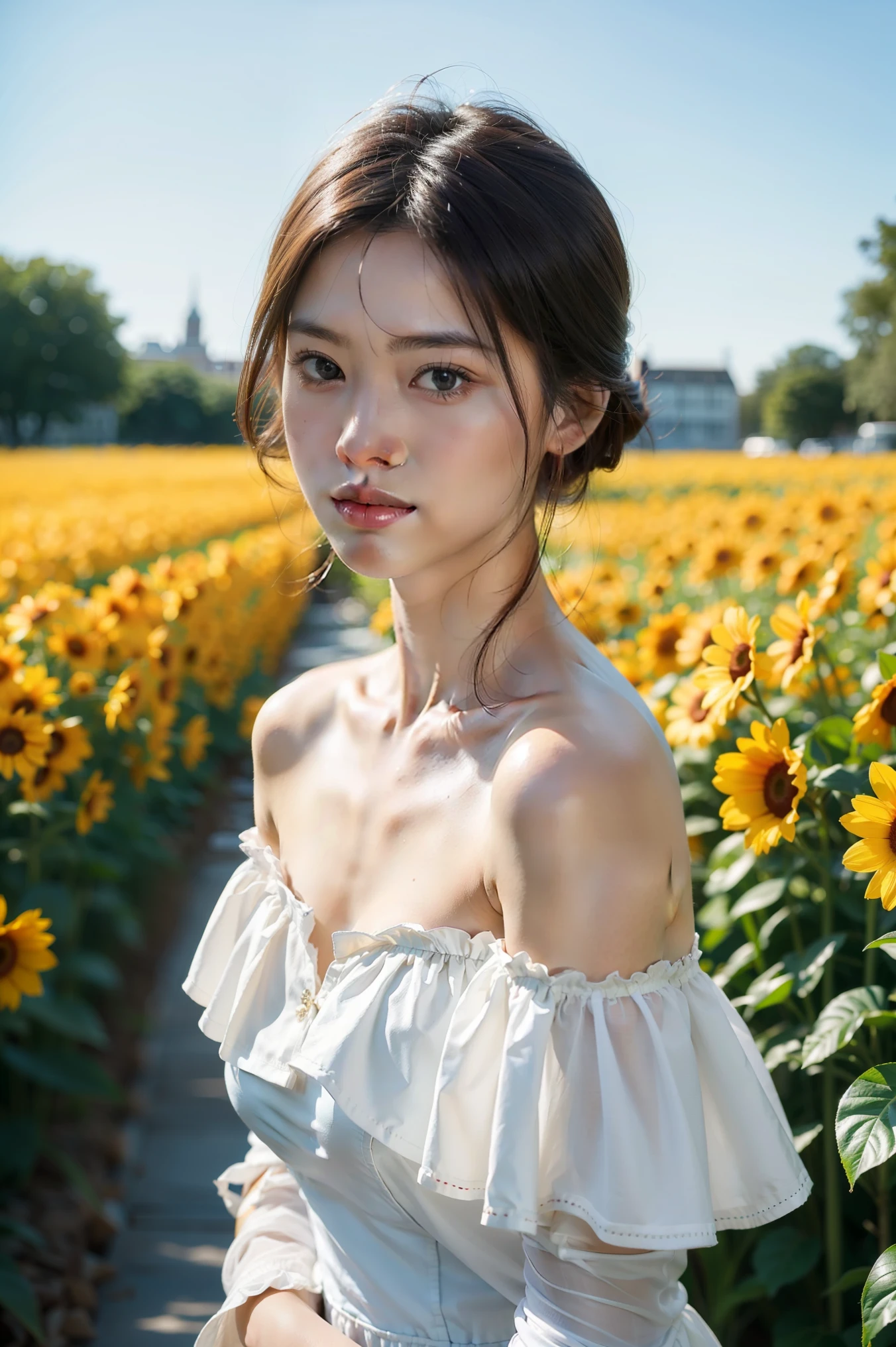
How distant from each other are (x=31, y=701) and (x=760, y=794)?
5.14ft

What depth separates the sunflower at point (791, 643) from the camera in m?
2.01

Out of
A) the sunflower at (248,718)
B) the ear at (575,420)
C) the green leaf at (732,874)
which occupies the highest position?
the ear at (575,420)

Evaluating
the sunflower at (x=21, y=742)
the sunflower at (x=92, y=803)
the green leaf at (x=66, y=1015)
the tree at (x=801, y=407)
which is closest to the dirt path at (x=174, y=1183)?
the green leaf at (x=66, y=1015)

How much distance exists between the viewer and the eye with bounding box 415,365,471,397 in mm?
1202

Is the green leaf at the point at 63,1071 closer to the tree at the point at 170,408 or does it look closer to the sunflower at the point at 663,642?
the sunflower at the point at 663,642

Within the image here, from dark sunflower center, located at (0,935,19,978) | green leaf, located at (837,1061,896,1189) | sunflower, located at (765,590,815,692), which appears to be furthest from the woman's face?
dark sunflower center, located at (0,935,19,978)

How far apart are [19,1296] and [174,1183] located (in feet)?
3.03

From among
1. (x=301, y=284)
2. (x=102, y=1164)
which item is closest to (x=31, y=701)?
(x=102, y=1164)

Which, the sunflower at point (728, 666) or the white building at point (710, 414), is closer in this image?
the sunflower at point (728, 666)

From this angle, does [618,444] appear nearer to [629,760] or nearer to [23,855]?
[629,760]

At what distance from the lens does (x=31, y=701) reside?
2.56 meters

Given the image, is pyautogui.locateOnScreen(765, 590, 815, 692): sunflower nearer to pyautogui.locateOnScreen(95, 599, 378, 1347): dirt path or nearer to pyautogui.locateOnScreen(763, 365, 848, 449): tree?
pyautogui.locateOnScreen(95, 599, 378, 1347): dirt path

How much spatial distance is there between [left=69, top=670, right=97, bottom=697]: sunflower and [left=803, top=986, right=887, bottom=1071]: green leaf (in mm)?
1866

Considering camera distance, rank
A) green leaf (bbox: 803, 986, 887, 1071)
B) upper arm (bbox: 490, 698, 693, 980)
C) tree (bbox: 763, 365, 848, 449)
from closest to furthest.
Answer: upper arm (bbox: 490, 698, 693, 980) → green leaf (bbox: 803, 986, 887, 1071) → tree (bbox: 763, 365, 848, 449)
